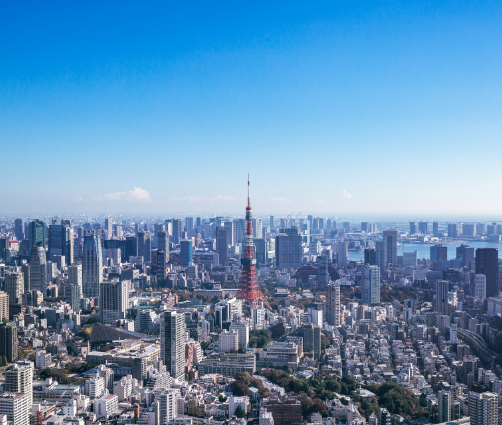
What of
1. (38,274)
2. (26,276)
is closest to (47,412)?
(26,276)

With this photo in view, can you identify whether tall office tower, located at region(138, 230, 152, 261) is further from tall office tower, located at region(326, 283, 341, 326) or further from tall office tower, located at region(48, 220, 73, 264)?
tall office tower, located at region(326, 283, 341, 326)

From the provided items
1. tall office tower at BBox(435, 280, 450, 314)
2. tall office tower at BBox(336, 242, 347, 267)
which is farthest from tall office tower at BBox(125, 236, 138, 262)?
tall office tower at BBox(435, 280, 450, 314)

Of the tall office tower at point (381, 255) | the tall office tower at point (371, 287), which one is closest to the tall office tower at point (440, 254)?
the tall office tower at point (381, 255)

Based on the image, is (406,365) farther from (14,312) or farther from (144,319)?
(14,312)

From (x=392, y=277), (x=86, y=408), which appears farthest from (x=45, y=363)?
(x=392, y=277)

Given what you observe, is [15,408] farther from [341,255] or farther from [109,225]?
[109,225]

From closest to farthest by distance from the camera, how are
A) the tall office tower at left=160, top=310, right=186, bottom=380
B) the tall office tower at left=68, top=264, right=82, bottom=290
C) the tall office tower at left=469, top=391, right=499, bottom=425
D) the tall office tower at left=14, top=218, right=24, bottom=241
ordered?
the tall office tower at left=469, top=391, right=499, bottom=425 < the tall office tower at left=160, top=310, right=186, bottom=380 < the tall office tower at left=68, top=264, right=82, bottom=290 < the tall office tower at left=14, top=218, right=24, bottom=241
